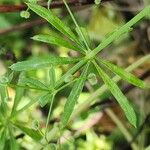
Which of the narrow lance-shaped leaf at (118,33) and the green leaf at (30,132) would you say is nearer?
the narrow lance-shaped leaf at (118,33)

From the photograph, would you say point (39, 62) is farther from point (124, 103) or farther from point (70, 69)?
point (124, 103)

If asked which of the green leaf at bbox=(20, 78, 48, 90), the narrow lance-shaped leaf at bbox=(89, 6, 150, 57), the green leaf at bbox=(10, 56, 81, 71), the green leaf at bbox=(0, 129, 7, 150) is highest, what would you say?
the narrow lance-shaped leaf at bbox=(89, 6, 150, 57)

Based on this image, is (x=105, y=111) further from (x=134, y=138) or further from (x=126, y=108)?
(x=126, y=108)

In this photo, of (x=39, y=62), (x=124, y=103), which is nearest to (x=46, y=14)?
(x=39, y=62)

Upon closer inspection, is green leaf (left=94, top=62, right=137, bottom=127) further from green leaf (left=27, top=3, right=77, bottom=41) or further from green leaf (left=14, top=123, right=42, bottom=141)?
green leaf (left=14, top=123, right=42, bottom=141)

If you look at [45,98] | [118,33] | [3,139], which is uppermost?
[118,33]

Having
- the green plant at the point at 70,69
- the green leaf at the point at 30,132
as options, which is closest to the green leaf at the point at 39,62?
the green plant at the point at 70,69

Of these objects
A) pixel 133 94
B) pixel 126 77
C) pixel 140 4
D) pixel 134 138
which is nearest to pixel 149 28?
pixel 140 4

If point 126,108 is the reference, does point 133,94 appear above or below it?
below

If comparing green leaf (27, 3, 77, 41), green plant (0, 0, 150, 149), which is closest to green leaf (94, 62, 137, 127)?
green plant (0, 0, 150, 149)

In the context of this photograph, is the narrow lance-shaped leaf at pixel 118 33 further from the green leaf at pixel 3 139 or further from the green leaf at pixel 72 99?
the green leaf at pixel 3 139

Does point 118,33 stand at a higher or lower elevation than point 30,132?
higher
